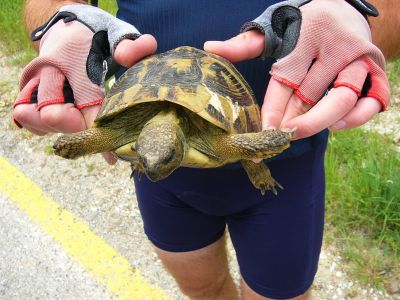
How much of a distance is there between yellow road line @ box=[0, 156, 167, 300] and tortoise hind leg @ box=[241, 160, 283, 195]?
1.27 meters

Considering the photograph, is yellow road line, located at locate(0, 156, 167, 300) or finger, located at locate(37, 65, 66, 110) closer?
finger, located at locate(37, 65, 66, 110)

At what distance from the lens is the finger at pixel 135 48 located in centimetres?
145

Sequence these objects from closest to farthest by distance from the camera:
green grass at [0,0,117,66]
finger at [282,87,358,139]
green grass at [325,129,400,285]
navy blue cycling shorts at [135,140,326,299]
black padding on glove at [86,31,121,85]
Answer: finger at [282,87,358,139]
black padding on glove at [86,31,121,85]
navy blue cycling shorts at [135,140,326,299]
green grass at [325,129,400,285]
green grass at [0,0,117,66]

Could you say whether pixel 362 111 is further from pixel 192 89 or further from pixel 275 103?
pixel 192 89

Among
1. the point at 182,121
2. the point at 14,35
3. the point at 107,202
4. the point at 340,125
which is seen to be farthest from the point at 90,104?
the point at 14,35

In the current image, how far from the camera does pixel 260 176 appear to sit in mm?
1577

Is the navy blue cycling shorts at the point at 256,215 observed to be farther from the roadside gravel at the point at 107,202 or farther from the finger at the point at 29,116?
the roadside gravel at the point at 107,202

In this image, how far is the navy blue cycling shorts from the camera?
172 centimetres

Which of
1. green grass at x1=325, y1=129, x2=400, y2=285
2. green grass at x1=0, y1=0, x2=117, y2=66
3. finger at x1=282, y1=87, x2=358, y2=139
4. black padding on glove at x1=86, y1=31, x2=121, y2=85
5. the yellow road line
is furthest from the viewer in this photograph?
green grass at x1=0, y1=0, x2=117, y2=66

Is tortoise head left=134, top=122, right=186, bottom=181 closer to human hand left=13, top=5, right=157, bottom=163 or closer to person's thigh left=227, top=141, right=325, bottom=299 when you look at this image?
human hand left=13, top=5, right=157, bottom=163

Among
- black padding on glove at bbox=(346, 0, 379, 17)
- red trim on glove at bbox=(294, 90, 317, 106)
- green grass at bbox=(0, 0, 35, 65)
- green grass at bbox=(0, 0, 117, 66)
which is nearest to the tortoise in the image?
red trim on glove at bbox=(294, 90, 317, 106)

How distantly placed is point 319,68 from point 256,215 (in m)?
0.62

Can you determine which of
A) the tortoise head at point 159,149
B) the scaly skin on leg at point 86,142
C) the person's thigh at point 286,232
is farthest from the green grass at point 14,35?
the tortoise head at point 159,149

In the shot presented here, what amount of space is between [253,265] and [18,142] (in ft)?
8.19
